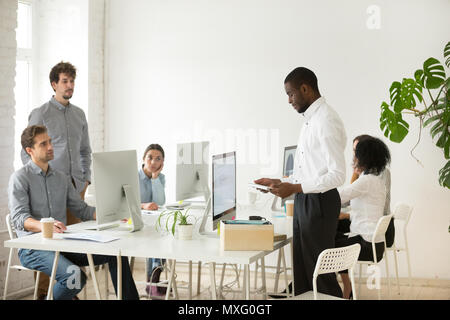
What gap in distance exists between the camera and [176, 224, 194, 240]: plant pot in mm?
3500

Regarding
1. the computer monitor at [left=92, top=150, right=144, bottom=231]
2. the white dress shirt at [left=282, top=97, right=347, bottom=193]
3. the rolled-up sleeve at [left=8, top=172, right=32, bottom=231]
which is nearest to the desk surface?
the computer monitor at [left=92, top=150, right=144, bottom=231]

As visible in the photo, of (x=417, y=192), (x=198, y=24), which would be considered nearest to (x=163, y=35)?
(x=198, y=24)

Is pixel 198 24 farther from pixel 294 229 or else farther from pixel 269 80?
pixel 294 229

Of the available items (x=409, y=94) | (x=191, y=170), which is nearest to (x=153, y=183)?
(x=191, y=170)

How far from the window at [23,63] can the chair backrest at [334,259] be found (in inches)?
149

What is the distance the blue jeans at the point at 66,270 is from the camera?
3.62m


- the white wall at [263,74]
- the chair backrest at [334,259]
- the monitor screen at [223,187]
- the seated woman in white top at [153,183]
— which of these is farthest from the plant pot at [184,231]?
the white wall at [263,74]

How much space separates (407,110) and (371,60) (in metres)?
0.57

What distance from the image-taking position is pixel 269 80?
19.7 feet

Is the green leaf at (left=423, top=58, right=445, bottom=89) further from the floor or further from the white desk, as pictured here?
the white desk

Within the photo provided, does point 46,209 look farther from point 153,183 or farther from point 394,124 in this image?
point 394,124

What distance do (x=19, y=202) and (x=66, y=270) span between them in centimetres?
56

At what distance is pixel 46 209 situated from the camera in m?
4.00

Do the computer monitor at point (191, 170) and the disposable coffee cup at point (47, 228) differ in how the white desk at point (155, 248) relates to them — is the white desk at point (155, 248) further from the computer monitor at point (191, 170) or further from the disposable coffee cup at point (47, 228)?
the computer monitor at point (191, 170)
